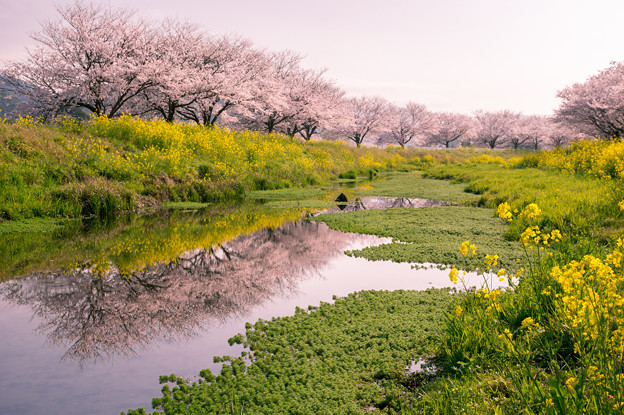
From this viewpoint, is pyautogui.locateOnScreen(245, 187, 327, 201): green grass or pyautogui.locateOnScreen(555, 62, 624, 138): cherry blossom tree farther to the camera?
pyautogui.locateOnScreen(555, 62, 624, 138): cherry blossom tree

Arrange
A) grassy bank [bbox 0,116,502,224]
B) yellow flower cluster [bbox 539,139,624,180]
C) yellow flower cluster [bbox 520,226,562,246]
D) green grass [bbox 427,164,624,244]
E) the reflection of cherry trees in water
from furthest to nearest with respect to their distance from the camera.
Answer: yellow flower cluster [bbox 539,139,624,180] → grassy bank [bbox 0,116,502,224] → green grass [bbox 427,164,624,244] → the reflection of cherry trees in water → yellow flower cluster [bbox 520,226,562,246]

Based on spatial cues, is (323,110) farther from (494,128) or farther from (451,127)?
(494,128)

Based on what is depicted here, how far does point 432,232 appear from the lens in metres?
10.9

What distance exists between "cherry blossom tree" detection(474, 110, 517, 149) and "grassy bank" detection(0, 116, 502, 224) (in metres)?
71.9

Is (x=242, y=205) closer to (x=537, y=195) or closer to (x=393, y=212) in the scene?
(x=393, y=212)

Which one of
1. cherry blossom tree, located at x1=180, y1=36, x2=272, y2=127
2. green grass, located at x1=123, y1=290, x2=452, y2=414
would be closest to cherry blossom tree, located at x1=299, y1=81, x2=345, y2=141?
cherry blossom tree, located at x1=180, y1=36, x2=272, y2=127

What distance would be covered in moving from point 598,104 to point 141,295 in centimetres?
3819

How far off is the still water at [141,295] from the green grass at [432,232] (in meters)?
0.60

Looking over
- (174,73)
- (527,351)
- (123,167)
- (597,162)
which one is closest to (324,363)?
(527,351)

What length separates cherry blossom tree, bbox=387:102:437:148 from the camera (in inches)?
2795

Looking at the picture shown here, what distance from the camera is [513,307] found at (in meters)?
4.66

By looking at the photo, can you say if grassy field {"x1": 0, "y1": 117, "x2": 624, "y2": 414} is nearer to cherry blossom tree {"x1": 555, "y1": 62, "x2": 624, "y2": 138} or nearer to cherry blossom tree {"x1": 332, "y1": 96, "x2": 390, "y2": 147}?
cherry blossom tree {"x1": 555, "y1": 62, "x2": 624, "y2": 138}

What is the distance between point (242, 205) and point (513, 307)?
506 inches

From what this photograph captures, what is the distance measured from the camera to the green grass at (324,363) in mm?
3779
